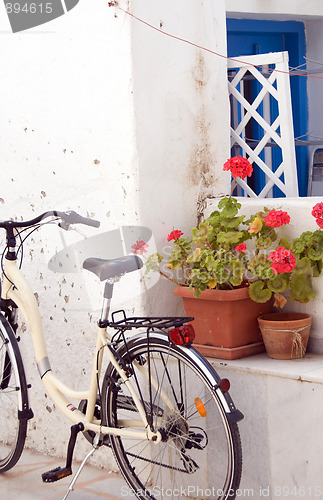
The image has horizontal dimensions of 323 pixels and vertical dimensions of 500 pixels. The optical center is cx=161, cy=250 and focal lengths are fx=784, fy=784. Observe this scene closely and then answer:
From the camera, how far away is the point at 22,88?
12.9ft

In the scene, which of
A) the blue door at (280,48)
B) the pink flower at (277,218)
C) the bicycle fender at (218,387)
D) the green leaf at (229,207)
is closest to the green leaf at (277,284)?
the pink flower at (277,218)

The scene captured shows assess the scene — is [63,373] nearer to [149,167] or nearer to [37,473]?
[37,473]

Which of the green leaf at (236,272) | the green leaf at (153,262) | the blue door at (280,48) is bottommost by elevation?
the green leaf at (236,272)

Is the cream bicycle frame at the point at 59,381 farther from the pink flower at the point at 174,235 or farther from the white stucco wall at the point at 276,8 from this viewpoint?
the white stucco wall at the point at 276,8

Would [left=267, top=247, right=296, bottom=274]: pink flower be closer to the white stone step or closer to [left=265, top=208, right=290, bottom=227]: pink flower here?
[left=265, top=208, right=290, bottom=227]: pink flower

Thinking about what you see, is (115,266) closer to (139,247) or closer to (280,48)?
(139,247)

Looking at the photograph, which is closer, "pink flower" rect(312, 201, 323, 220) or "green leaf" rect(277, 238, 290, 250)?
"pink flower" rect(312, 201, 323, 220)

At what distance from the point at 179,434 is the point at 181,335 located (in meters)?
0.39

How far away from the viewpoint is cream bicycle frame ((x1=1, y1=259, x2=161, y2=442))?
9.73ft

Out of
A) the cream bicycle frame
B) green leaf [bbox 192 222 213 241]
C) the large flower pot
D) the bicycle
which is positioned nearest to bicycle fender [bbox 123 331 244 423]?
the bicycle

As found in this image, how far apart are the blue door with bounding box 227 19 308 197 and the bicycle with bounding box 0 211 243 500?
3.39 m

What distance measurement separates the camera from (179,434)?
2.92 m

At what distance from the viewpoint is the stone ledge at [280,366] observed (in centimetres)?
296

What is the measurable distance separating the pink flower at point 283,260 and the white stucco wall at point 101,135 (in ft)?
2.01
